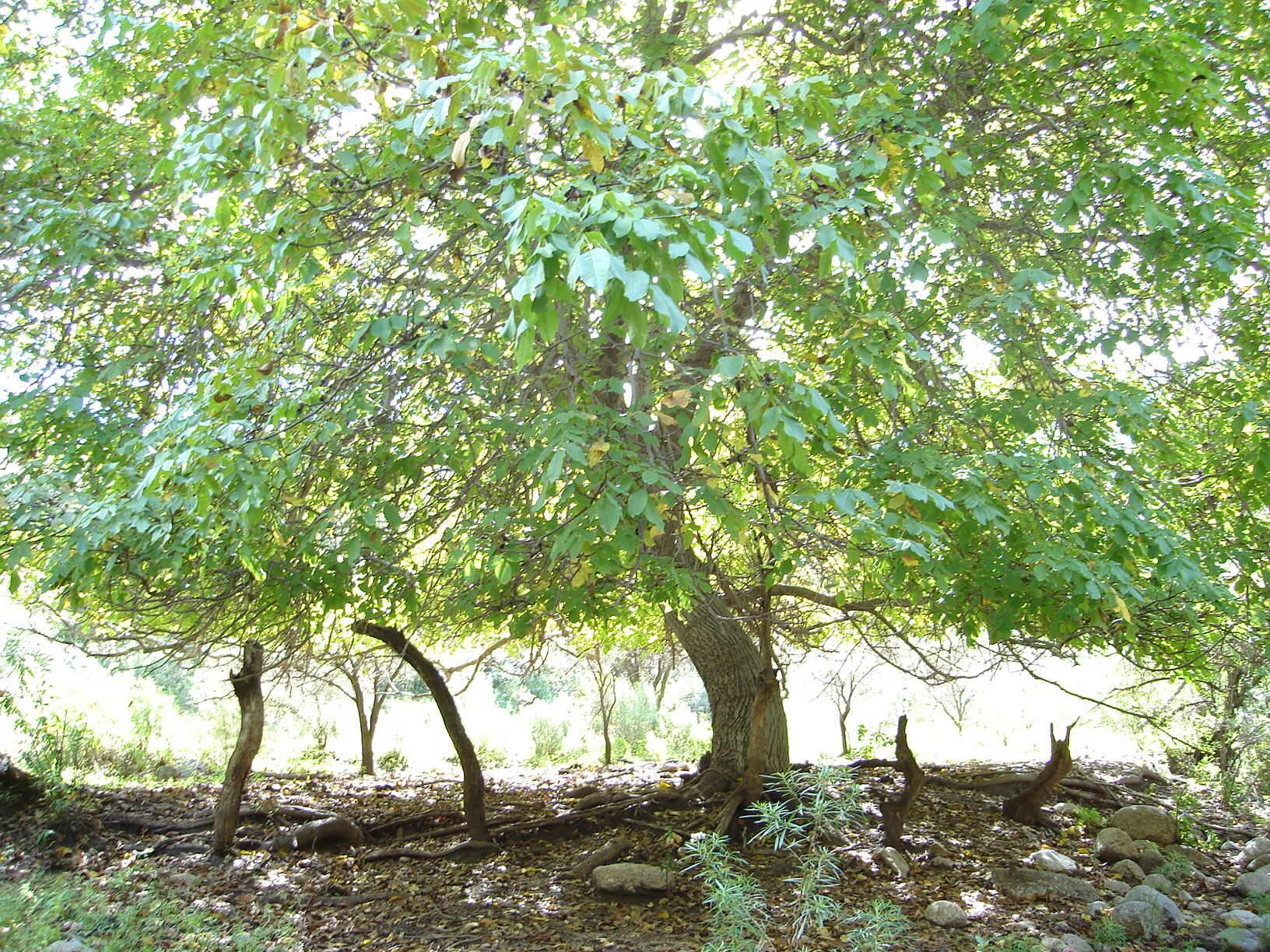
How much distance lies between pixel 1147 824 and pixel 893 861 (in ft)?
6.95

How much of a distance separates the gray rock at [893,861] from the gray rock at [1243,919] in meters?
A: 1.71

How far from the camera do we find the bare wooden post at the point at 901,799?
6.35m

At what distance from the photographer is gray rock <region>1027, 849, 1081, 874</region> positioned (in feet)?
19.7

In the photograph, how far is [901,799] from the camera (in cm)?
649

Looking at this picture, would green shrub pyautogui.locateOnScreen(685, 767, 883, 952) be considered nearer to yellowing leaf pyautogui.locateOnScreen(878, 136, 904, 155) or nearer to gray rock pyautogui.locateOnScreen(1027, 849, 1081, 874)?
gray rock pyautogui.locateOnScreen(1027, 849, 1081, 874)

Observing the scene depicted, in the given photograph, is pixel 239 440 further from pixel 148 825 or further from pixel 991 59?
pixel 148 825

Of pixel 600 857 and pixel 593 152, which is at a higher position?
pixel 593 152

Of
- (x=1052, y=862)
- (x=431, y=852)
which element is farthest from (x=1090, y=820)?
(x=431, y=852)

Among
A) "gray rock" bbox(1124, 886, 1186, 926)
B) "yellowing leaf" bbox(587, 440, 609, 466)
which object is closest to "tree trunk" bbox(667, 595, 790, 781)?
"gray rock" bbox(1124, 886, 1186, 926)

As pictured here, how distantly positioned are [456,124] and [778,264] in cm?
189

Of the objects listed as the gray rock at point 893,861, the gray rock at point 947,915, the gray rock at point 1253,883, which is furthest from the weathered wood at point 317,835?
the gray rock at point 1253,883

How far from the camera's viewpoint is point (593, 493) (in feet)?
11.0

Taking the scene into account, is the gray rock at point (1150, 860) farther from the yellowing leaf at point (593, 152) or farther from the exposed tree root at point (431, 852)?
the yellowing leaf at point (593, 152)

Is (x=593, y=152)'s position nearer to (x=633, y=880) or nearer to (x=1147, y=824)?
(x=633, y=880)
